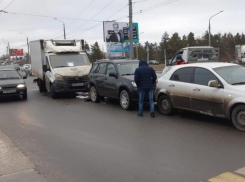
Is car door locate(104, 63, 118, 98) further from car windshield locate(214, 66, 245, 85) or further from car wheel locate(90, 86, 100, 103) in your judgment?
car windshield locate(214, 66, 245, 85)

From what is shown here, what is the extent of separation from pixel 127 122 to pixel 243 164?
404 centimetres

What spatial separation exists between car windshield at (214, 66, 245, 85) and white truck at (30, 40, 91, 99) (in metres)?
8.00

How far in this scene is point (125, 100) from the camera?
10.5 meters

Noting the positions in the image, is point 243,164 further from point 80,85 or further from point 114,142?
point 80,85

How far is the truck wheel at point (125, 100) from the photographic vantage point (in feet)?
33.7

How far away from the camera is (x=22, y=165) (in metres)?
5.29

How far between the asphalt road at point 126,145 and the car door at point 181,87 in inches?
19.4

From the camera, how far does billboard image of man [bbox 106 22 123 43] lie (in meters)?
33.2

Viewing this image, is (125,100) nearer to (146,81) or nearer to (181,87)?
(146,81)

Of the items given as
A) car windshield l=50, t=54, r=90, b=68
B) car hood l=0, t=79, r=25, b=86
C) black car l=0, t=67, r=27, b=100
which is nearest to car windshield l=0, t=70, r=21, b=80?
black car l=0, t=67, r=27, b=100

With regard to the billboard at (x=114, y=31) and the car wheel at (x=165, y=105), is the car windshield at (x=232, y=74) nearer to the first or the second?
the car wheel at (x=165, y=105)

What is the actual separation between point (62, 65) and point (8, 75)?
2.64 m

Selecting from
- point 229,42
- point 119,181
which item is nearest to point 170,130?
point 119,181

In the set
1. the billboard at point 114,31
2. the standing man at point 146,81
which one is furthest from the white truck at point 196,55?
the billboard at point 114,31
